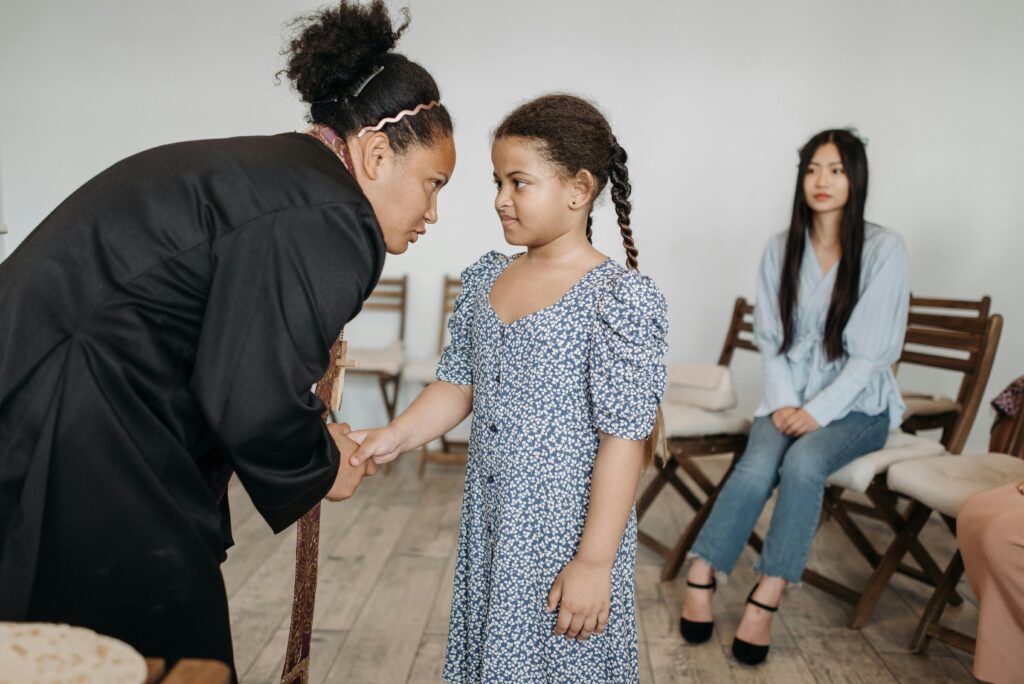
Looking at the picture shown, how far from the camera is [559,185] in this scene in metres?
1.40

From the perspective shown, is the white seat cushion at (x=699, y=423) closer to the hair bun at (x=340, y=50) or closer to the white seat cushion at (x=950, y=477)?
the white seat cushion at (x=950, y=477)

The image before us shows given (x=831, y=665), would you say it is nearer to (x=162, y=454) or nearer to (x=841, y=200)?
(x=841, y=200)

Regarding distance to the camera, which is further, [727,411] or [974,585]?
[727,411]

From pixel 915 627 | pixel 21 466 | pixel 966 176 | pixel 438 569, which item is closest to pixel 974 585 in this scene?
pixel 915 627

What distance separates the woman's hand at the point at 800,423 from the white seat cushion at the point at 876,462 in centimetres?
14

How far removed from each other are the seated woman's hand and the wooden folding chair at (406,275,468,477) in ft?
6.55

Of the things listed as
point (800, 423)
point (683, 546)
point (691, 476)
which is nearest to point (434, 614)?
point (683, 546)

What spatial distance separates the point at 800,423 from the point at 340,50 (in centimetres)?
181

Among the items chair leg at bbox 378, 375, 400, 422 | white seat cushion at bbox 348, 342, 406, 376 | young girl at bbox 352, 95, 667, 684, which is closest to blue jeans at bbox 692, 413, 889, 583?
young girl at bbox 352, 95, 667, 684

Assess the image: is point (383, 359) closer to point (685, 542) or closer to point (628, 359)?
point (685, 542)

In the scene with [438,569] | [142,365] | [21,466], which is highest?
[142,365]

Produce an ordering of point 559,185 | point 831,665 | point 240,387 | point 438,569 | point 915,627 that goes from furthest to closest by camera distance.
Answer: point 438,569
point 915,627
point 831,665
point 559,185
point 240,387

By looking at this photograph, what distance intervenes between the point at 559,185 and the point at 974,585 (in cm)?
137

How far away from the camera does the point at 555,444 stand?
138cm
